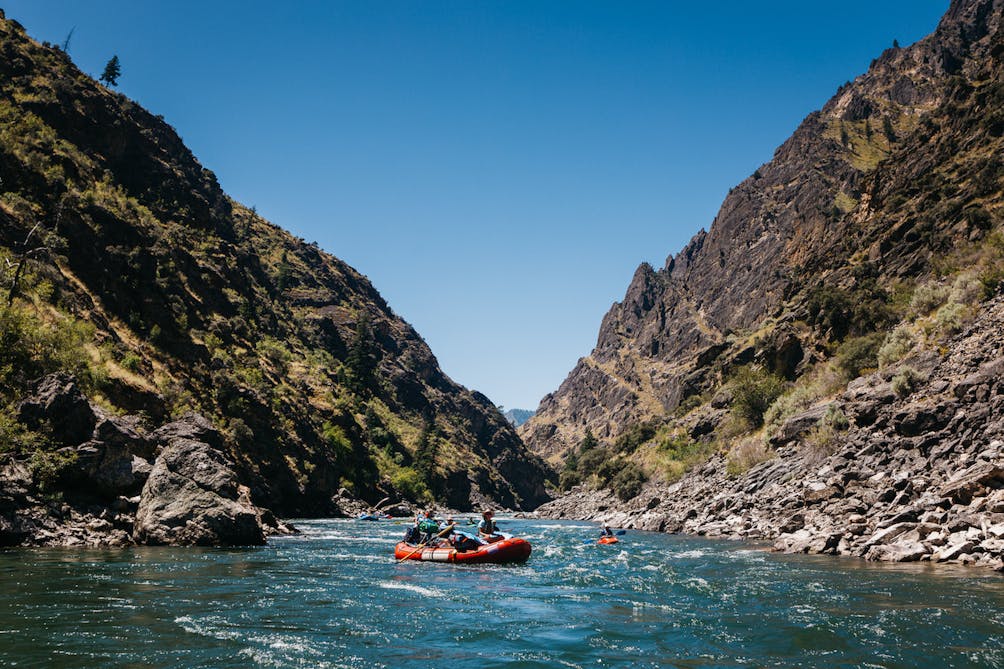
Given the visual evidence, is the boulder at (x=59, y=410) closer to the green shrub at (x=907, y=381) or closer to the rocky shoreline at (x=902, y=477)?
the rocky shoreline at (x=902, y=477)

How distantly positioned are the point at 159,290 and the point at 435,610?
60.0 metres

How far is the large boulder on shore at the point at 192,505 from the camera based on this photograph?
1017 inches

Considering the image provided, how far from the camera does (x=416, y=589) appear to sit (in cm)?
1775

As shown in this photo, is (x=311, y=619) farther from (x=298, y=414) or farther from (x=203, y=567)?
(x=298, y=414)

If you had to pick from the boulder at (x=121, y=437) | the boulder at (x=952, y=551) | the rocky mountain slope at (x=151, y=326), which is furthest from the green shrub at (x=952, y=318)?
the rocky mountain slope at (x=151, y=326)

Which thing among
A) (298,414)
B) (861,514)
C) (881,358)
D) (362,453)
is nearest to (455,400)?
(362,453)

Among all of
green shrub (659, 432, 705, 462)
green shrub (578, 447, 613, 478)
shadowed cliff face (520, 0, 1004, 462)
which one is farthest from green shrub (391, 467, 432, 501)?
shadowed cliff face (520, 0, 1004, 462)

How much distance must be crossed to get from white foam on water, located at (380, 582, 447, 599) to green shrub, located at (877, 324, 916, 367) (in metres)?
33.5

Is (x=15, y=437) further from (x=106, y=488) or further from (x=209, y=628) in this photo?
(x=209, y=628)

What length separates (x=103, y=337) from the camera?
156 feet

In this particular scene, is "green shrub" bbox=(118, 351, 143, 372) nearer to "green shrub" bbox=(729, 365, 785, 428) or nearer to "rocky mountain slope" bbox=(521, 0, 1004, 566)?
"rocky mountain slope" bbox=(521, 0, 1004, 566)

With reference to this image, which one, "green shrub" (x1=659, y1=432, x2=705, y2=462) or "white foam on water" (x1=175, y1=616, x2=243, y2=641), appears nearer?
"white foam on water" (x1=175, y1=616, x2=243, y2=641)

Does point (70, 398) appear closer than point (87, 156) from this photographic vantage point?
Yes

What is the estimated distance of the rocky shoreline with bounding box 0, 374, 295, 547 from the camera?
75.9 ft
